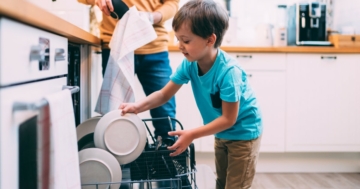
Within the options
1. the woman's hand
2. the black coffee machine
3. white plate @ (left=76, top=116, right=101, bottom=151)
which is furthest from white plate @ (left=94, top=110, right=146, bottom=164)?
the black coffee machine

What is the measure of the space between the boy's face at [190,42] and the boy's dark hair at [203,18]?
12mm

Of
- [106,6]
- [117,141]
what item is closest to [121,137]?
[117,141]

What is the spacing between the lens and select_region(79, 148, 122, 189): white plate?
3.78ft

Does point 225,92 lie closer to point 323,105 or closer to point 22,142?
point 22,142

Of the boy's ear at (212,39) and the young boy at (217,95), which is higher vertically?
the boy's ear at (212,39)

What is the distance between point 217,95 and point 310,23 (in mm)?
1927

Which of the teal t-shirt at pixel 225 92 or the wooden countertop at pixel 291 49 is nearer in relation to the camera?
the teal t-shirt at pixel 225 92

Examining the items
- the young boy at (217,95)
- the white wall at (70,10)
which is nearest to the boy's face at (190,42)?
the young boy at (217,95)

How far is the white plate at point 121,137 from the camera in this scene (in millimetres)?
1252

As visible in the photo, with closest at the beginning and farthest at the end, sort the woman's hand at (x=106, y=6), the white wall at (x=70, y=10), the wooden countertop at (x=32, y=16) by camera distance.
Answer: the wooden countertop at (x=32, y=16) → the woman's hand at (x=106, y=6) → the white wall at (x=70, y=10)

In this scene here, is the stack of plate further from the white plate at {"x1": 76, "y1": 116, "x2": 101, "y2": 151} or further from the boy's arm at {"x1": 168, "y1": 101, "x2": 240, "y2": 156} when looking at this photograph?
the white plate at {"x1": 76, "y1": 116, "x2": 101, "y2": 151}

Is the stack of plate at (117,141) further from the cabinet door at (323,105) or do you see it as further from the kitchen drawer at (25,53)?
the cabinet door at (323,105)

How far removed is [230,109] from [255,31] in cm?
199

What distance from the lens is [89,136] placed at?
4.89 ft
